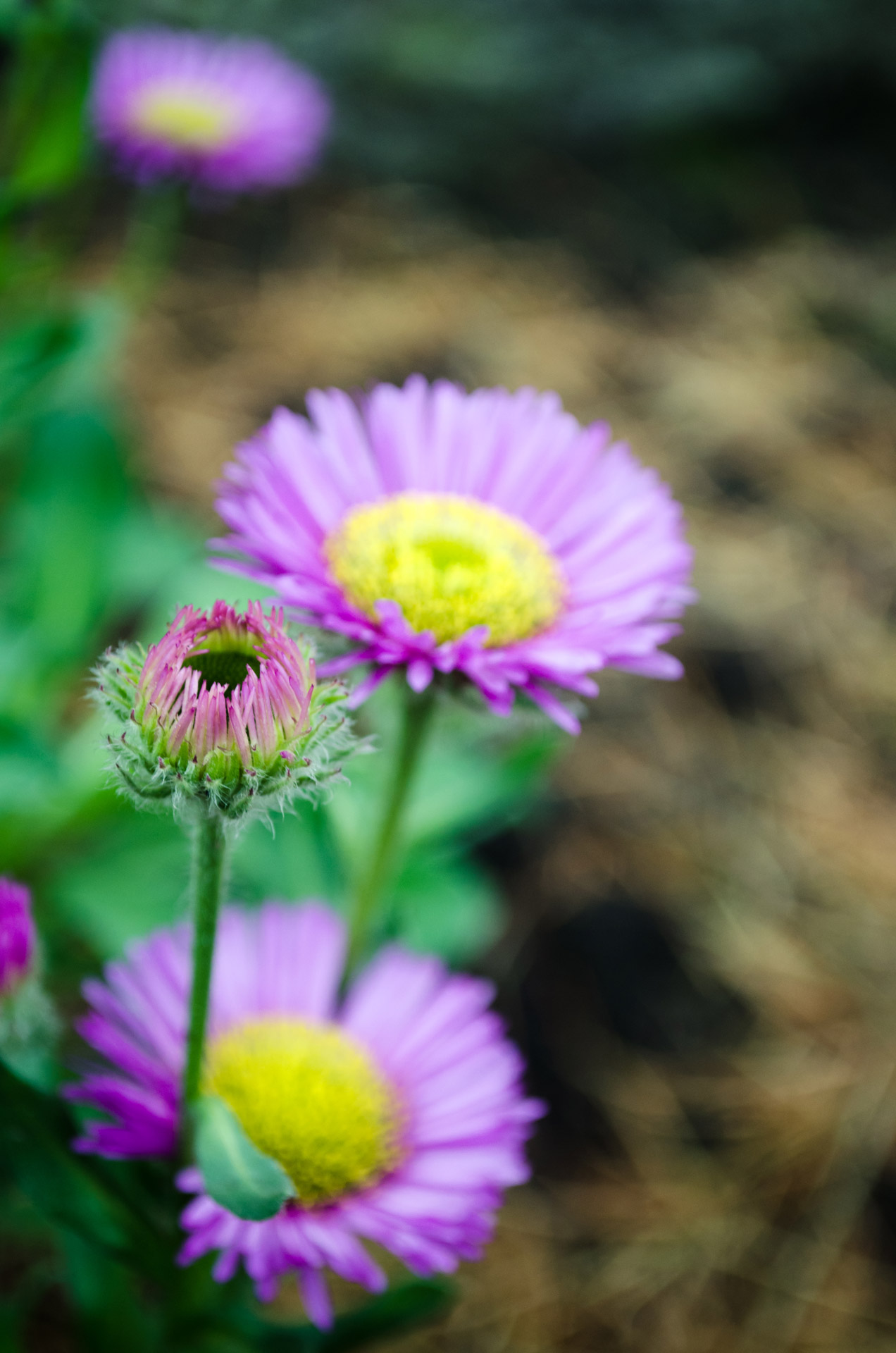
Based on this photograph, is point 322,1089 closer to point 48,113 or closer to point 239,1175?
point 239,1175

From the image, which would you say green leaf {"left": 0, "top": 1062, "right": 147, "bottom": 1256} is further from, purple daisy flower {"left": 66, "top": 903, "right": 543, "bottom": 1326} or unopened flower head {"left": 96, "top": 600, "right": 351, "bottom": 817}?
unopened flower head {"left": 96, "top": 600, "right": 351, "bottom": 817}

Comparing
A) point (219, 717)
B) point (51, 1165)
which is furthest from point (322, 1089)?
point (219, 717)

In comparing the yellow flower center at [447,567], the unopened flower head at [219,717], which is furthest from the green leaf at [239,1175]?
the yellow flower center at [447,567]

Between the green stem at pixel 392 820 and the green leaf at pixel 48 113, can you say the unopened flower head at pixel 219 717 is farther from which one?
the green leaf at pixel 48 113

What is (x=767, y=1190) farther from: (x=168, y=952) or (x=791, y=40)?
(x=791, y=40)

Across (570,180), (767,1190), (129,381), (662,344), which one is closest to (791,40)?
(570,180)

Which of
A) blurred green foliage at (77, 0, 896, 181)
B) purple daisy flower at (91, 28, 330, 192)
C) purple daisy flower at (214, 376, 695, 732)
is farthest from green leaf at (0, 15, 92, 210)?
blurred green foliage at (77, 0, 896, 181)
